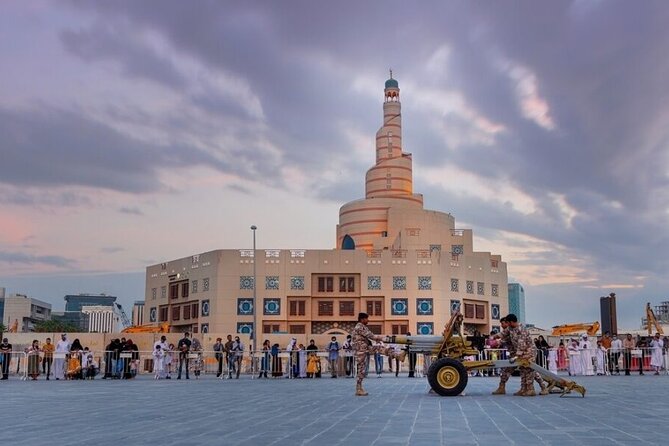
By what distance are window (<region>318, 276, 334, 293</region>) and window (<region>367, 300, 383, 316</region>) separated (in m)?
3.76

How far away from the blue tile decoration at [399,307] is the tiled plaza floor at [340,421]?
50.4 m

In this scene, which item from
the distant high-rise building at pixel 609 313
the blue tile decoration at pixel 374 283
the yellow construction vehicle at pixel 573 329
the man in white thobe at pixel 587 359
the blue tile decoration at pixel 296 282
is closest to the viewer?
the man in white thobe at pixel 587 359

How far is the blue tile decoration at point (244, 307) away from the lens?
64375mm

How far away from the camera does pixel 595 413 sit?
1020 cm

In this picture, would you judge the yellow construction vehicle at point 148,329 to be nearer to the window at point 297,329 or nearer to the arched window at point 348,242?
the window at point 297,329

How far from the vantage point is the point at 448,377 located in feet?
46.8

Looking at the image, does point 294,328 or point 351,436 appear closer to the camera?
point 351,436

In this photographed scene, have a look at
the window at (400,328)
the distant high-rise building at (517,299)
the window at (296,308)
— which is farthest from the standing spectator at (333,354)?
the distant high-rise building at (517,299)

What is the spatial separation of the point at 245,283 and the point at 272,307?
10.8 feet

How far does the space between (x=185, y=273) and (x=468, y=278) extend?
27.8 metres

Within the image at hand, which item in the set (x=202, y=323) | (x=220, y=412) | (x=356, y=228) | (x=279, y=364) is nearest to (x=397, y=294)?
(x=356, y=228)

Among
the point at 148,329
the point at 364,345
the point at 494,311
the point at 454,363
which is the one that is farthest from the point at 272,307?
the point at 454,363

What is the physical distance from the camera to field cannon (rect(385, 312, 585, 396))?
14.1 meters

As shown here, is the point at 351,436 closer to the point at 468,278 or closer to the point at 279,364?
the point at 279,364
